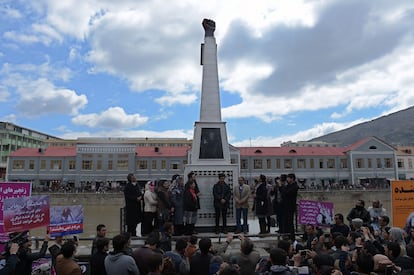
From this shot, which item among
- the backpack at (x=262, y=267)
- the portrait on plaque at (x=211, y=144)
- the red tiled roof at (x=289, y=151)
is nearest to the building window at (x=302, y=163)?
the red tiled roof at (x=289, y=151)

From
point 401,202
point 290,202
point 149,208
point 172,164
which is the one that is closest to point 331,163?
point 172,164

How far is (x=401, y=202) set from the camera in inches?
363

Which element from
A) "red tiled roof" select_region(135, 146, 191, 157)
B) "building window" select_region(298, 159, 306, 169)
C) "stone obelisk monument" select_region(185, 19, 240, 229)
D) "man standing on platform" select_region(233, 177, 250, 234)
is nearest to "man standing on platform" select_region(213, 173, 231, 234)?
"man standing on platform" select_region(233, 177, 250, 234)

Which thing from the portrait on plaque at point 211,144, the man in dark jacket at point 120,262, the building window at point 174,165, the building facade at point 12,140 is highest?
the building facade at point 12,140

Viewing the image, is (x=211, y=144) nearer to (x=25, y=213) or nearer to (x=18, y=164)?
(x=25, y=213)

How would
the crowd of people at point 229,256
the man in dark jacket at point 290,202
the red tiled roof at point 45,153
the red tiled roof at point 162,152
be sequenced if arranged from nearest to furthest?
the crowd of people at point 229,256 < the man in dark jacket at point 290,202 < the red tiled roof at point 45,153 < the red tiled roof at point 162,152

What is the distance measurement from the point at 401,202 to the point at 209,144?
5.99 m

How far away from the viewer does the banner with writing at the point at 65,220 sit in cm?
721

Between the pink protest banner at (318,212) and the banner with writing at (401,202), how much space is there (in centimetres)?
182

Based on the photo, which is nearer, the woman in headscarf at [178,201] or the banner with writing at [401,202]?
the banner with writing at [401,202]

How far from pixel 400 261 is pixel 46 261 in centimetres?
539

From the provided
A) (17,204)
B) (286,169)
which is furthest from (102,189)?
(17,204)

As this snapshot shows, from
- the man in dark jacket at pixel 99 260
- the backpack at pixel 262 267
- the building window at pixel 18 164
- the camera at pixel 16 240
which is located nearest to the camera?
the backpack at pixel 262 267

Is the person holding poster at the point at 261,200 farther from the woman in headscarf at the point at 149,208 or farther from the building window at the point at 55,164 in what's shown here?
the building window at the point at 55,164
